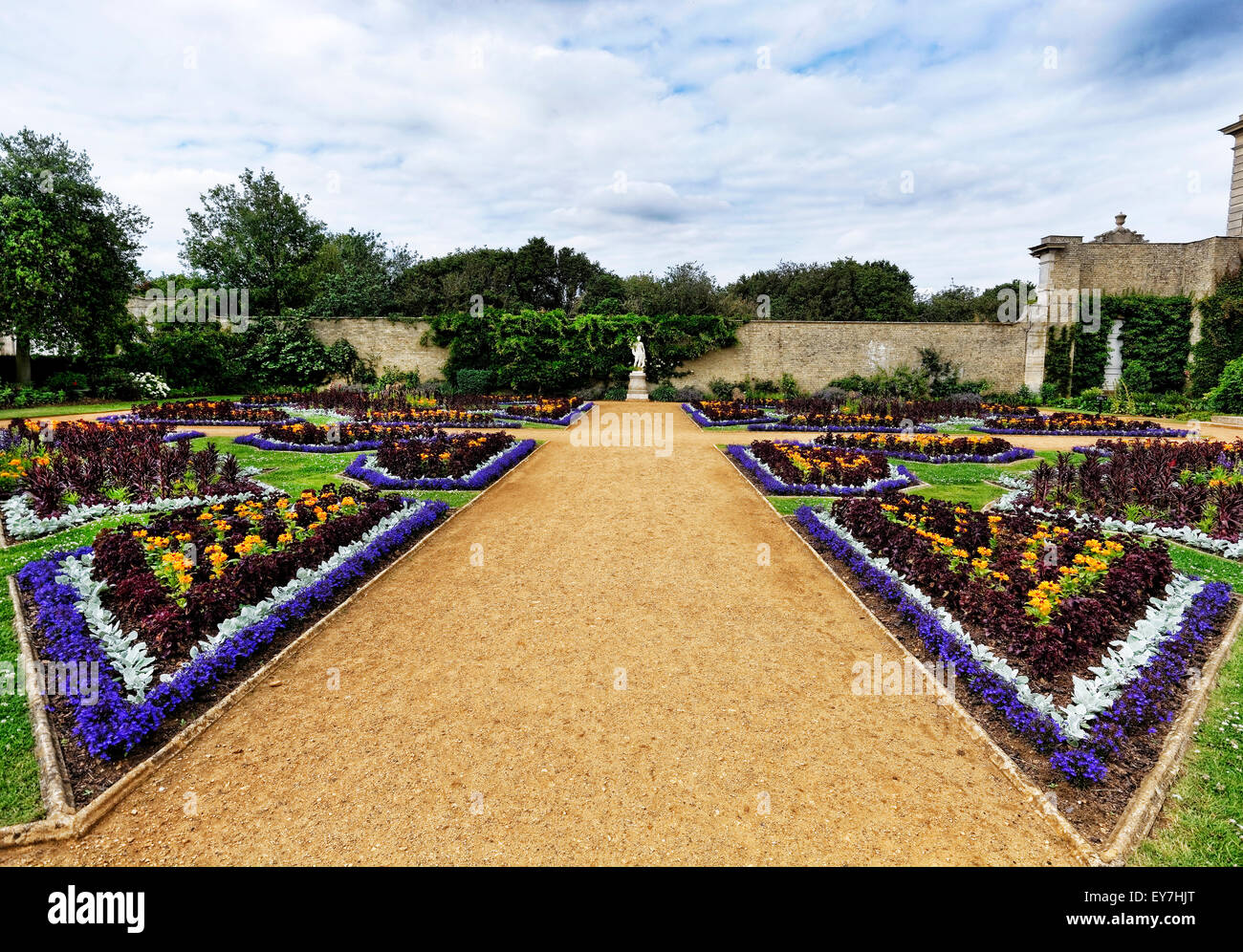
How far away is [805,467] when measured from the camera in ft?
32.3

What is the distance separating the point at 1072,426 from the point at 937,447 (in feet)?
22.4

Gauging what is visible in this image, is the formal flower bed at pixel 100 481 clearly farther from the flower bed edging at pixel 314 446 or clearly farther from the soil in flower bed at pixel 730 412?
the soil in flower bed at pixel 730 412

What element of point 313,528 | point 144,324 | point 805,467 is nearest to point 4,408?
point 144,324

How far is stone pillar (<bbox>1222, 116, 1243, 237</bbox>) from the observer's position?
2306cm

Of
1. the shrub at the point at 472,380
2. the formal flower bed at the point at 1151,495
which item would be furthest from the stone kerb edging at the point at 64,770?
the shrub at the point at 472,380

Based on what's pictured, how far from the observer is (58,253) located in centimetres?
2012

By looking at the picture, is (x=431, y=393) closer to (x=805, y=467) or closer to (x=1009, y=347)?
(x=805, y=467)

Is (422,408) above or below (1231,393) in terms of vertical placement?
below

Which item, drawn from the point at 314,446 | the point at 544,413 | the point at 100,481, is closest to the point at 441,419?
the point at 544,413

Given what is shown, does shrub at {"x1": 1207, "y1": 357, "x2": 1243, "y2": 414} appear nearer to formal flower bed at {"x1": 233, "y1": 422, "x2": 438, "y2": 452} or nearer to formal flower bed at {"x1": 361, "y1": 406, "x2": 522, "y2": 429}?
formal flower bed at {"x1": 361, "y1": 406, "x2": 522, "y2": 429}

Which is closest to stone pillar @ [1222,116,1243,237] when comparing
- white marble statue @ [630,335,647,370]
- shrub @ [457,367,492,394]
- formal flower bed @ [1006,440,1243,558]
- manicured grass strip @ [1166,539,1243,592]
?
formal flower bed @ [1006,440,1243,558]

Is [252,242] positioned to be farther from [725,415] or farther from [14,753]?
[14,753]
